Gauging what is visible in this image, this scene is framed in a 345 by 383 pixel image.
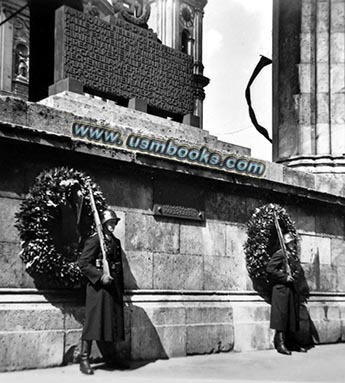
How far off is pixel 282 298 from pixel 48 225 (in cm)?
431

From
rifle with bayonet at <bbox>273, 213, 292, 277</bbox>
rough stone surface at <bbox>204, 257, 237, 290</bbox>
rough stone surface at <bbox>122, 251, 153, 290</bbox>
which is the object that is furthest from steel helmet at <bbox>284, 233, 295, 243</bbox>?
rough stone surface at <bbox>122, 251, 153, 290</bbox>

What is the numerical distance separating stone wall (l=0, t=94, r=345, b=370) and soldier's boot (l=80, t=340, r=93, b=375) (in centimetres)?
39

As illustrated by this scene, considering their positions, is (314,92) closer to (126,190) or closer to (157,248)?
(157,248)

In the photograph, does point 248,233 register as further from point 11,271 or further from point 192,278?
point 11,271

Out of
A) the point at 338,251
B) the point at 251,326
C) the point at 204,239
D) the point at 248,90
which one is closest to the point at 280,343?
the point at 251,326

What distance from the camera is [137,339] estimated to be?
10.1 meters

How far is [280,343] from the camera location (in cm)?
1155

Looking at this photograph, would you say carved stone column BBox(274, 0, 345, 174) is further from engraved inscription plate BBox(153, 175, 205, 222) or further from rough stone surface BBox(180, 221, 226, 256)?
engraved inscription plate BBox(153, 175, 205, 222)

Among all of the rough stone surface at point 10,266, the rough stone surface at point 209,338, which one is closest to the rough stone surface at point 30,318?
the rough stone surface at point 10,266

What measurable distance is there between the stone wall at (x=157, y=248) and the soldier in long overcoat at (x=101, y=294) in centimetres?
51

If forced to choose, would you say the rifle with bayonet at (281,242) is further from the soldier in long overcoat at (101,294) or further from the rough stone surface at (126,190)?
the soldier in long overcoat at (101,294)

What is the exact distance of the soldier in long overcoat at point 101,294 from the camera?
8.84 meters

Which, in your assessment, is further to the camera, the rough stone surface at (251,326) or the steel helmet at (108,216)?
the rough stone surface at (251,326)

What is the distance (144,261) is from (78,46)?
353 centimetres
